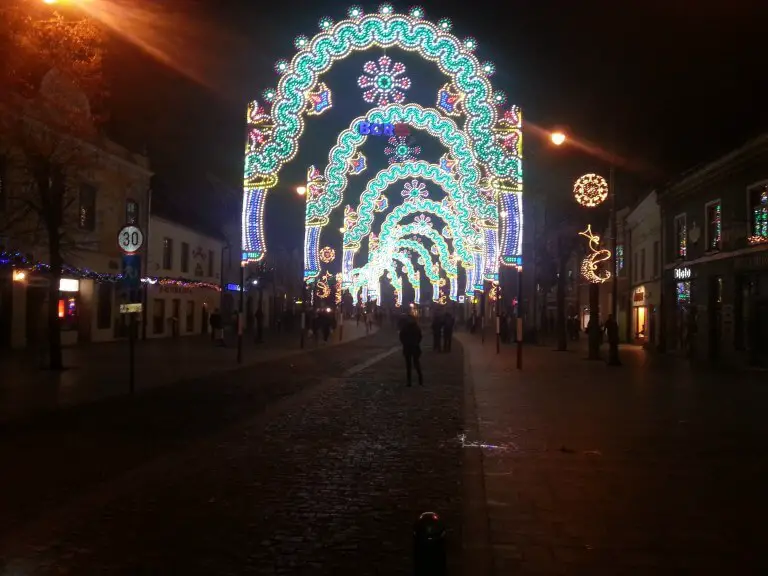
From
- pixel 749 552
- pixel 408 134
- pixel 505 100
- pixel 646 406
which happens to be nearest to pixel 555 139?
pixel 505 100

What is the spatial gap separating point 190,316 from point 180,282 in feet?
16.7

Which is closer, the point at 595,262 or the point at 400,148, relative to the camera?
the point at 595,262

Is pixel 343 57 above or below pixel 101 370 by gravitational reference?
above

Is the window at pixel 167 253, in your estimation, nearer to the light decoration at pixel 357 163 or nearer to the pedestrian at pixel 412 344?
the light decoration at pixel 357 163

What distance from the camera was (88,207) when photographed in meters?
33.7

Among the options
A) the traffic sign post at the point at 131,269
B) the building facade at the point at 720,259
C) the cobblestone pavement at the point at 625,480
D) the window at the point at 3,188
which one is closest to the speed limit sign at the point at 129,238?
the traffic sign post at the point at 131,269

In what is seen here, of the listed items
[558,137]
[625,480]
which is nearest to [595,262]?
[558,137]

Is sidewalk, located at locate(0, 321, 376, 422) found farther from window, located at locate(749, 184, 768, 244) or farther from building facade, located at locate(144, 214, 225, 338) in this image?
window, located at locate(749, 184, 768, 244)

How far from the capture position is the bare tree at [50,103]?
12055mm

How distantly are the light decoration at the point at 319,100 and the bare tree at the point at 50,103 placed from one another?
559 centimetres

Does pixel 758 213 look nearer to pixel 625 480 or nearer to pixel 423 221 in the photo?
pixel 625 480

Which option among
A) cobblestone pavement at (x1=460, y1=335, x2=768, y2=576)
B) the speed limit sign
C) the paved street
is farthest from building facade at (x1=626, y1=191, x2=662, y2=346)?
the speed limit sign

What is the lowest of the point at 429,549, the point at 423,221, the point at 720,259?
the point at 429,549

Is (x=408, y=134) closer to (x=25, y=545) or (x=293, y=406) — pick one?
(x=293, y=406)
